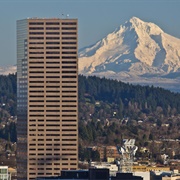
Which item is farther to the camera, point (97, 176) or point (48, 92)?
point (48, 92)

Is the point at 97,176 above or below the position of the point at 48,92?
below

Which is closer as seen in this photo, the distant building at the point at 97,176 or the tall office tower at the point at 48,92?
the distant building at the point at 97,176

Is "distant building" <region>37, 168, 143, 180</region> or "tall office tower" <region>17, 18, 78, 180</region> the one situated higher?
"tall office tower" <region>17, 18, 78, 180</region>

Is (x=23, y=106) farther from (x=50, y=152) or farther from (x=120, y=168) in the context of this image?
(x=120, y=168)

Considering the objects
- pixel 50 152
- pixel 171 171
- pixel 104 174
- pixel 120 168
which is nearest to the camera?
pixel 104 174

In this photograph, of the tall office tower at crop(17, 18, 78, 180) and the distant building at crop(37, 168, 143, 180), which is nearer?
the distant building at crop(37, 168, 143, 180)

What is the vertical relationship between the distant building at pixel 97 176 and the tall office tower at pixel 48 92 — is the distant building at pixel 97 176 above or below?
below

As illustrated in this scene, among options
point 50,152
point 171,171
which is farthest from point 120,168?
point 171,171

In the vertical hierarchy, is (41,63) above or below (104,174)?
above
